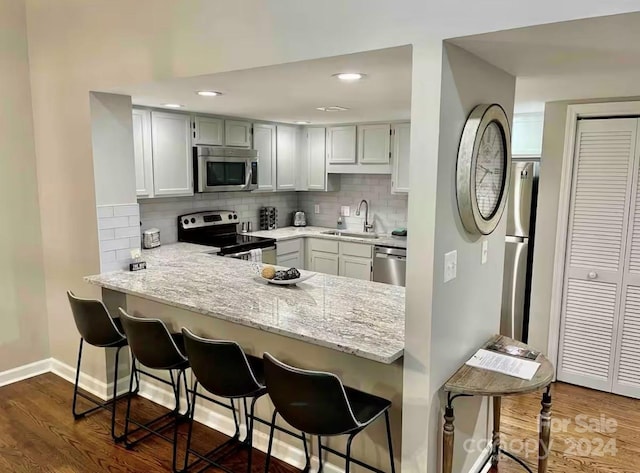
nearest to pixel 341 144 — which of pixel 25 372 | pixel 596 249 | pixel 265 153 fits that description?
pixel 265 153

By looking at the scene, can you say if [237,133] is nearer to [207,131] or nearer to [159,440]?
[207,131]

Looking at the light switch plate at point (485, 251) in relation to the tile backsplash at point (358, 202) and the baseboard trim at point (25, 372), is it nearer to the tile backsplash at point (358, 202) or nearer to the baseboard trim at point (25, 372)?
the tile backsplash at point (358, 202)

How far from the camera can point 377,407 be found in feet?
6.69

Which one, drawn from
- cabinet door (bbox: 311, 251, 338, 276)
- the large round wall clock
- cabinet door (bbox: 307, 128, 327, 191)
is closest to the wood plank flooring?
the large round wall clock

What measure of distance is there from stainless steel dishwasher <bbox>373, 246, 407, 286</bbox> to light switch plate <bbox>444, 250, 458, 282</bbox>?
8.25 feet

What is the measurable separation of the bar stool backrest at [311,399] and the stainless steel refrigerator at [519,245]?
8.22 ft

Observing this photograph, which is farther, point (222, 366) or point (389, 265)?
point (389, 265)

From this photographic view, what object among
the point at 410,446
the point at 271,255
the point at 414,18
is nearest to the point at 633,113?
the point at 414,18

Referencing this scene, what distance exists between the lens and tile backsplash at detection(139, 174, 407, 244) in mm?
4504

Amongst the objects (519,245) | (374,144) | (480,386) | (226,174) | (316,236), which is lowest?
(480,386)

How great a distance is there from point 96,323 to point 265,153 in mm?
2736

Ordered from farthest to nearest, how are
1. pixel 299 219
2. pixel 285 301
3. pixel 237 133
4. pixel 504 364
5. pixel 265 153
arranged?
pixel 299 219, pixel 265 153, pixel 237 133, pixel 285 301, pixel 504 364

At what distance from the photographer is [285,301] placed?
2.63 m

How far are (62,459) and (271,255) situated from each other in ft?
8.42
